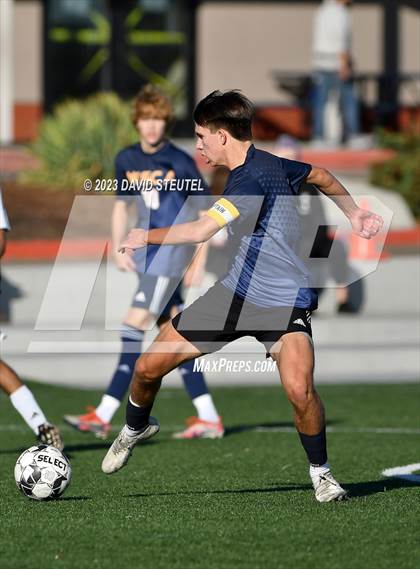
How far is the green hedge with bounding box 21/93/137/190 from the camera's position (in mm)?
18328

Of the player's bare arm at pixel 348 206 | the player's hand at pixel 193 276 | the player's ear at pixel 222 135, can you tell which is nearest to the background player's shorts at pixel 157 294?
the player's hand at pixel 193 276

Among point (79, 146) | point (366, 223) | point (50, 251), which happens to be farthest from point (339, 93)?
point (366, 223)

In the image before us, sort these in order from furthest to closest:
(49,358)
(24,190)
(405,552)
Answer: (24,190) → (49,358) → (405,552)

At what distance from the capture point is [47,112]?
83.1 feet

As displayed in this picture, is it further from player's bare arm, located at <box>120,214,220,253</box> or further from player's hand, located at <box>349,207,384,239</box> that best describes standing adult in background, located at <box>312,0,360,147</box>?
player's bare arm, located at <box>120,214,220,253</box>

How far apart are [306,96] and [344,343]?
32.8 ft

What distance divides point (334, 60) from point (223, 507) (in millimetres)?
14036

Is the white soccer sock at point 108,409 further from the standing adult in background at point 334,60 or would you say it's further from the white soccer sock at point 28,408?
the standing adult in background at point 334,60

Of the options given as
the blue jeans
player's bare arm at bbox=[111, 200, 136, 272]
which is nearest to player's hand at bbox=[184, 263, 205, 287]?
player's bare arm at bbox=[111, 200, 136, 272]

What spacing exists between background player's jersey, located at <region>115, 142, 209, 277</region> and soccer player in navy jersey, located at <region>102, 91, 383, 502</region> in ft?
9.24

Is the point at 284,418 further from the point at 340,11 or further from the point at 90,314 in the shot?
the point at 340,11

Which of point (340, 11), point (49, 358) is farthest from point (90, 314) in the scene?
point (340, 11)

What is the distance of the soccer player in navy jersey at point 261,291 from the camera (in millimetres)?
7238

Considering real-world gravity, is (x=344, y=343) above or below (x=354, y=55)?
below
